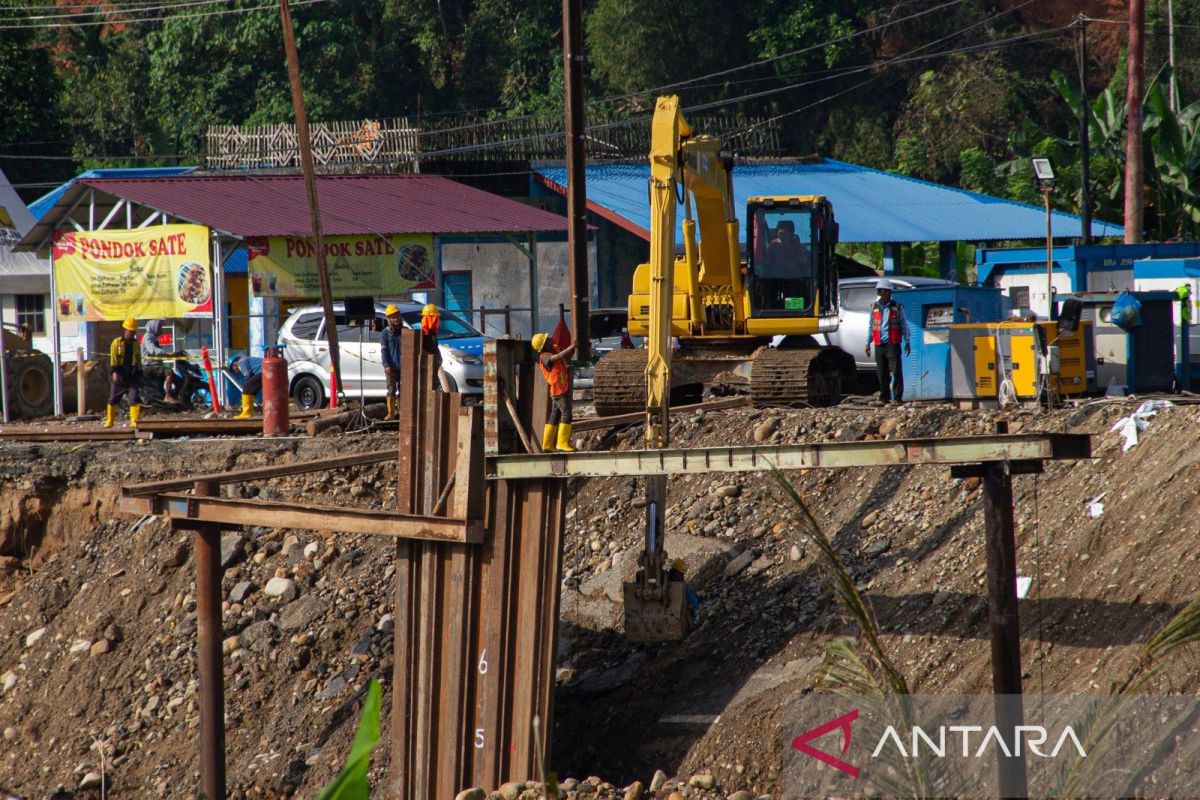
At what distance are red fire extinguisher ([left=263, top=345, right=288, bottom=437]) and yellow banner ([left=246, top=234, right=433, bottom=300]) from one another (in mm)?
5040

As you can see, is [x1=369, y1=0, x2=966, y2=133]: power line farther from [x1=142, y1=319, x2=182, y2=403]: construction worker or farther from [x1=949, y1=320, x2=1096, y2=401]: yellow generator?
[x1=949, y1=320, x2=1096, y2=401]: yellow generator

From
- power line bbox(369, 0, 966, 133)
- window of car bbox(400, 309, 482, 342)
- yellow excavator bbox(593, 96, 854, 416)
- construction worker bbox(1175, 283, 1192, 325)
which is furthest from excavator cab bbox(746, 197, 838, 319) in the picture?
power line bbox(369, 0, 966, 133)

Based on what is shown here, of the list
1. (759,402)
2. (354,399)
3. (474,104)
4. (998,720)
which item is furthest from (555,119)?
(998,720)

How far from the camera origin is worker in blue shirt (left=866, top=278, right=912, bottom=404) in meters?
17.7

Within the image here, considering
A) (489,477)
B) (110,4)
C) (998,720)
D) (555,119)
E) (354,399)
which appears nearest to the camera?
(998,720)

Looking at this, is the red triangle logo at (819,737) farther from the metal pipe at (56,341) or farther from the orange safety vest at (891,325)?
the metal pipe at (56,341)

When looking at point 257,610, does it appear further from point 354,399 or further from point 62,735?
point 354,399

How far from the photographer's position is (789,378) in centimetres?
1692

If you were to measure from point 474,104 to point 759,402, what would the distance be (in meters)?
32.8

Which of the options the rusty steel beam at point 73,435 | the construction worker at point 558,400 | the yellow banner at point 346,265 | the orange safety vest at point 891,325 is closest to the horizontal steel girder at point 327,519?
the construction worker at point 558,400

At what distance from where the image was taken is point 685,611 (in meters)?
13.8

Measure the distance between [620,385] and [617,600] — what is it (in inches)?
146

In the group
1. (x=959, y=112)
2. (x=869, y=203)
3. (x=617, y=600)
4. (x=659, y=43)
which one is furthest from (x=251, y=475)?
(x=959, y=112)

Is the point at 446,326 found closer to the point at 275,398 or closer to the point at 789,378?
the point at 275,398
